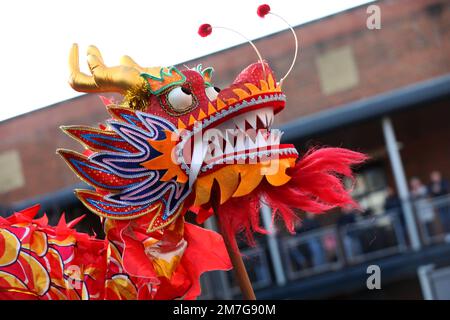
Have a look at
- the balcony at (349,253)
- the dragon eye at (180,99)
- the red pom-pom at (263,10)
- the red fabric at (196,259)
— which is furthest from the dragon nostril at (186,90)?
the balcony at (349,253)

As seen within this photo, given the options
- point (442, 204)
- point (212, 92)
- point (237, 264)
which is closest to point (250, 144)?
point (212, 92)

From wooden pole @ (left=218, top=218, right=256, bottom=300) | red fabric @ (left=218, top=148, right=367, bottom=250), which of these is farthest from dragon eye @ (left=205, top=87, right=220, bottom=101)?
wooden pole @ (left=218, top=218, right=256, bottom=300)

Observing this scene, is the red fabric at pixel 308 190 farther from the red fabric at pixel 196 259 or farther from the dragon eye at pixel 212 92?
the dragon eye at pixel 212 92

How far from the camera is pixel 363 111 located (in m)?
11.4

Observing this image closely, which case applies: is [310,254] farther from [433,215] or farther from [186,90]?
[186,90]

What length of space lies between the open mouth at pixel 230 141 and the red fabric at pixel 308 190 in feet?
0.32

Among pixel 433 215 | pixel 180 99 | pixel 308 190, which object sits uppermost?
pixel 433 215

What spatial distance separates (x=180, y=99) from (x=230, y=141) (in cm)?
21

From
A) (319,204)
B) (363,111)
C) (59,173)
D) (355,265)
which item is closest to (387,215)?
(355,265)

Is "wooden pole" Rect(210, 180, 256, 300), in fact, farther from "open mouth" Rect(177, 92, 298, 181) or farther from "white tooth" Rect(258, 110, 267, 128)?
"white tooth" Rect(258, 110, 267, 128)

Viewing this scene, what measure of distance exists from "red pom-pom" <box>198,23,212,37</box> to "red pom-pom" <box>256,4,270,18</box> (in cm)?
17

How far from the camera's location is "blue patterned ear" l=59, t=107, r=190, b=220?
280cm

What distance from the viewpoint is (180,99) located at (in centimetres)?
279

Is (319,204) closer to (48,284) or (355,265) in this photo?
(48,284)
